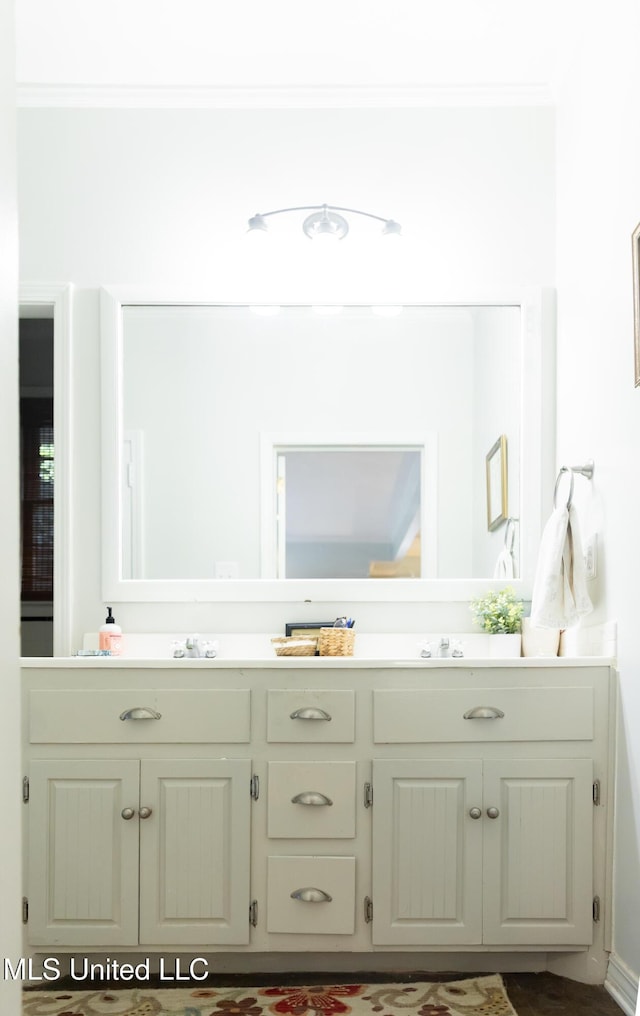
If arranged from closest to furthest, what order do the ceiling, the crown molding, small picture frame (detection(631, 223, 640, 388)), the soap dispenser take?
small picture frame (detection(631, 223, 640, 388))
the ceiling
the soap dispenser
the crown molding

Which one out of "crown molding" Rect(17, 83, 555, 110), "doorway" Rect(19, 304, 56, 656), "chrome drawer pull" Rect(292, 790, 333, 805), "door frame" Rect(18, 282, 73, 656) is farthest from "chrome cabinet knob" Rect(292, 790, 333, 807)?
"doorway" Rect(19, 304, 56, 656)

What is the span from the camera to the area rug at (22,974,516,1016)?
2.37 metres

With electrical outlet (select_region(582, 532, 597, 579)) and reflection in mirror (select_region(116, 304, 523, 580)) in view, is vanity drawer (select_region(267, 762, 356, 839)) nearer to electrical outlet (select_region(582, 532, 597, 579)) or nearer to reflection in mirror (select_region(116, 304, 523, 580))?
reflection in mirror (select_region(116, 304, 523, 580))

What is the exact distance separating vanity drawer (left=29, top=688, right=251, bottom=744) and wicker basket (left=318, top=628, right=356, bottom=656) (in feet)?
1.23

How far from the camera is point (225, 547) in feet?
10.1

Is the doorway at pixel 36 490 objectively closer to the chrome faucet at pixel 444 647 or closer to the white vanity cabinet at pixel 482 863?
the chrome faucet at pixel 444 647

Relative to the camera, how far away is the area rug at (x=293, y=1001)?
7.76 feet

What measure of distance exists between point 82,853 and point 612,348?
6.06ft

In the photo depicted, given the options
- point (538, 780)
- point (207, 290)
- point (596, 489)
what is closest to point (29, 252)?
point (207, 290)

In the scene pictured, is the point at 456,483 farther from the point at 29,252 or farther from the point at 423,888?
the point at 29,252

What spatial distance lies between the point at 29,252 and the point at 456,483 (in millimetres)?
1505

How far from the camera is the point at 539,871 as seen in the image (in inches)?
100

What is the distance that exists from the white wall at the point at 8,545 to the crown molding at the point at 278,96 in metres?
2.11

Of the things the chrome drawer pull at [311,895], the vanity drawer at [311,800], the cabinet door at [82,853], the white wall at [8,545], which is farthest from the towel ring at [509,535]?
the white wall at [8,545]
